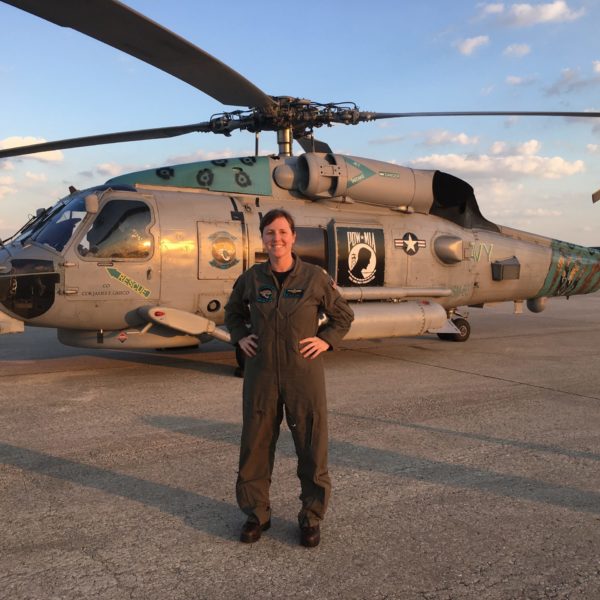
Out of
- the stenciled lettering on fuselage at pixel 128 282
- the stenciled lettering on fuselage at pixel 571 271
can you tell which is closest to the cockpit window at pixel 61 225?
the stenciled lettering on fuselage at pixel 128 282

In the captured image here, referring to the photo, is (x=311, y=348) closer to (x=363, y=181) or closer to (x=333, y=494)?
(x=333, y=494)

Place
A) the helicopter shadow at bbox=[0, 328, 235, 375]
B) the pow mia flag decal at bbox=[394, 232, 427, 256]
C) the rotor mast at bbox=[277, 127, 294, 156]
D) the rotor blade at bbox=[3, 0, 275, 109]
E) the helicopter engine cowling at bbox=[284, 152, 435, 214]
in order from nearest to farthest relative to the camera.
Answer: the rotor blade at bbox=[3, 0, 275, 109]
the helicopter shadow at bbox=[0, 328, 235, 375]
the helicopter engine cowling at bbox=[284, 152, 435, 214]
the rotor mast at bbox=[277, 127, 294, 156]
the pow mia flag decal at bbox=[394, 232, 427, 256]

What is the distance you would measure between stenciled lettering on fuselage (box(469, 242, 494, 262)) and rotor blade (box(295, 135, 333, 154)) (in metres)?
3.03

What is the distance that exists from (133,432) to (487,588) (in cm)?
339

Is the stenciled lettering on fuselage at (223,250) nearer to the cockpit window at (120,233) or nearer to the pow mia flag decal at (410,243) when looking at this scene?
the cockpit window at (120,233)

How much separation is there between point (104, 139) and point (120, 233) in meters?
2.06

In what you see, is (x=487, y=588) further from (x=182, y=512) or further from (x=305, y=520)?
(x=182, y=512)

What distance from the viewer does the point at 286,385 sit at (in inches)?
118

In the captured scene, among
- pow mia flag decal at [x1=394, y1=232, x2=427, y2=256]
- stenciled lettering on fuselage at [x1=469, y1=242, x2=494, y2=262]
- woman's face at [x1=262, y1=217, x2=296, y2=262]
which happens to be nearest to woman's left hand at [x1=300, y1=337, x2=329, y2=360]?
woman's face at [x1=262, y1=217, x2=296, y2=262]

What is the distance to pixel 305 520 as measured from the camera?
3025mm

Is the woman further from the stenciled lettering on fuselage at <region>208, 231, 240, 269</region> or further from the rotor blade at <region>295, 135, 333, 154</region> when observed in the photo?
the rotor blade at <region>295, 135, 333, 154</region>

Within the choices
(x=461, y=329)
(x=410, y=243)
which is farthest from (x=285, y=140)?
(x=461, y=329)

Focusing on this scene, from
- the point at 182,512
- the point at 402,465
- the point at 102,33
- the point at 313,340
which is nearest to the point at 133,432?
the point at 182,512

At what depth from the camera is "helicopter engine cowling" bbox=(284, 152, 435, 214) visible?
8.55 metres
